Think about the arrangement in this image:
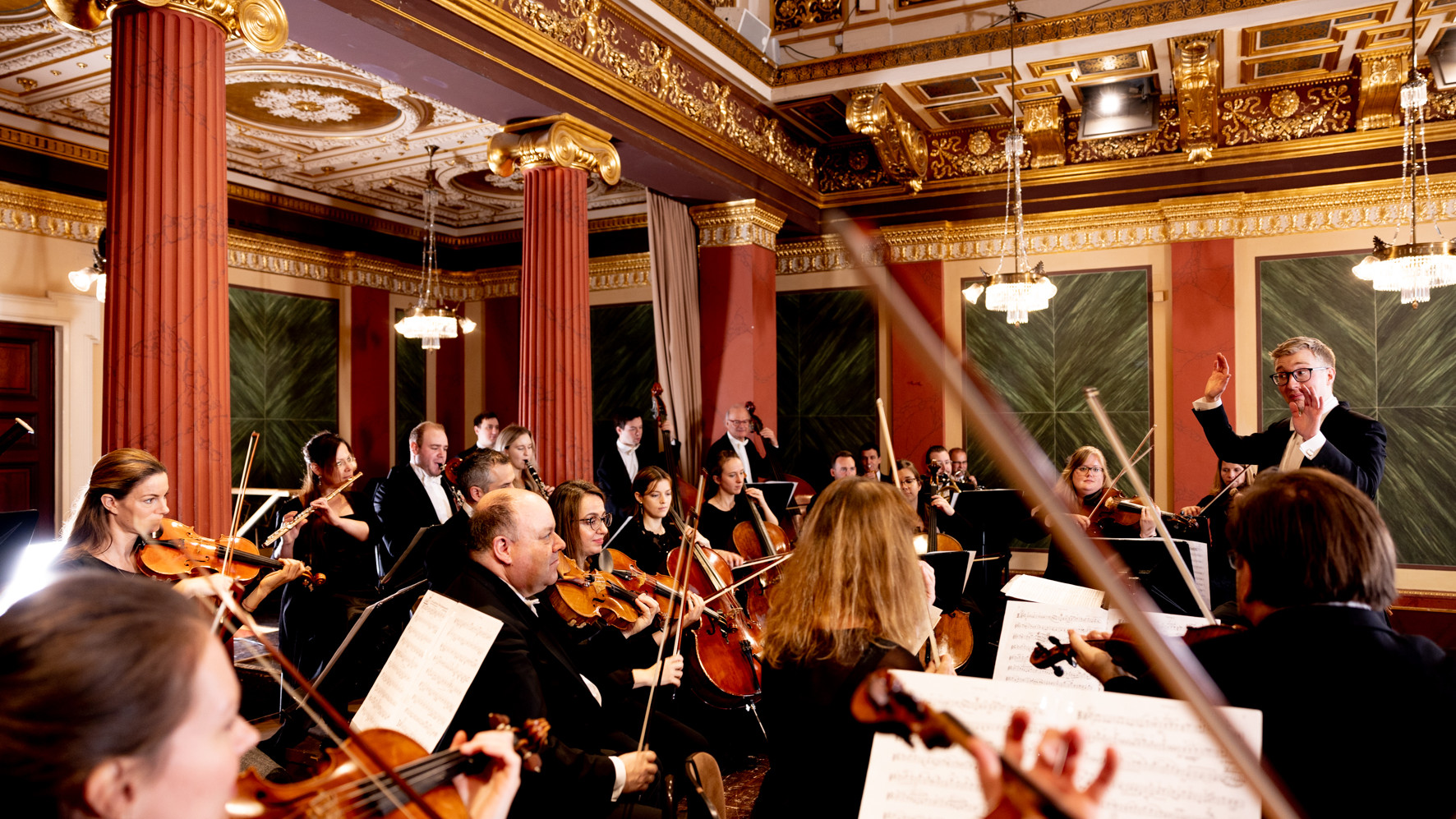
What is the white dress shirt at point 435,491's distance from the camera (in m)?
4.32

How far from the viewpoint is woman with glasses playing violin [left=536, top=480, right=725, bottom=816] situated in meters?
2.56

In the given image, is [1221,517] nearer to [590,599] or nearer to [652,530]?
[652,530]

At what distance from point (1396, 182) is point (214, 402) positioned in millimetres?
7534

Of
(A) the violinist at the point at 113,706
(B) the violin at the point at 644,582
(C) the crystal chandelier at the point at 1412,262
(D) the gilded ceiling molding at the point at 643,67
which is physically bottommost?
(B) the violin at the point at 644,582

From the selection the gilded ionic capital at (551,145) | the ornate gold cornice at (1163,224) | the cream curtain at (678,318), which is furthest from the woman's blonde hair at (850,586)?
the cream curtain at (678,318)

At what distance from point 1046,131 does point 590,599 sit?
5790 millimetres

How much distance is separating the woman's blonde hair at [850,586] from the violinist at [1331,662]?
52cm

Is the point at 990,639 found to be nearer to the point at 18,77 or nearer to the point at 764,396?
the point at 764,396

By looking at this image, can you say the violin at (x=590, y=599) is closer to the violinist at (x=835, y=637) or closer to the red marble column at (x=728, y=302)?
the violinist at (x=835, y=637)

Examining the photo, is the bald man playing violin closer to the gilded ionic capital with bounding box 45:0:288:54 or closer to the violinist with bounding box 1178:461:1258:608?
the violinist with bounding box 1178:461:1258:608

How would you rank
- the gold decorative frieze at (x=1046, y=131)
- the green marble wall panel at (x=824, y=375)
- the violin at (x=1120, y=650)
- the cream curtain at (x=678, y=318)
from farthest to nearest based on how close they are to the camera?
the green marble wall panel at (x=824, y=375) → the gold decorative frieze at (x=1046, y=131) → the cream curtain at (x=678, y=318) → the violin at (x=1120, y=650)

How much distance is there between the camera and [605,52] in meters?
4.91

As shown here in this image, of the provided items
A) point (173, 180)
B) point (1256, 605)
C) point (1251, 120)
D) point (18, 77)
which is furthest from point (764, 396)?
point (1256, 605)

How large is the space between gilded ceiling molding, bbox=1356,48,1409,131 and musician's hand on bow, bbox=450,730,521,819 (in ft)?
23.1
